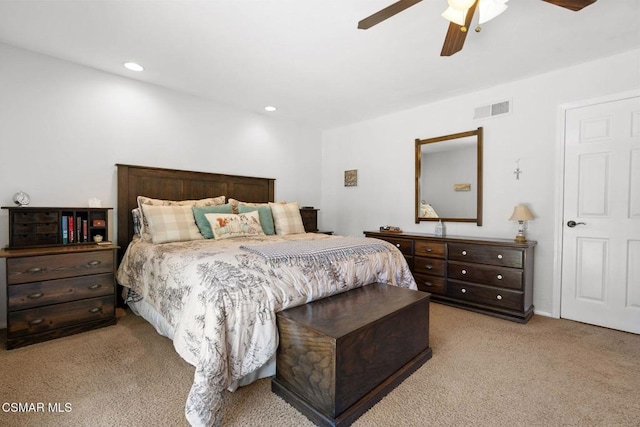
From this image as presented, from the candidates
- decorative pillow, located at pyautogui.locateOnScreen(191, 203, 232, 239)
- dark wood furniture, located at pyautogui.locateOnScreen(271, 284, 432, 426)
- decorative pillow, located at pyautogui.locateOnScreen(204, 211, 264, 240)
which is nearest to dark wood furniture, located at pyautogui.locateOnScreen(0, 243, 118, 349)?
decorative pillow, located at pyautogui.locateOnScreen(191, 203, 232, 239)

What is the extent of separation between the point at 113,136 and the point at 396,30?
290 cm

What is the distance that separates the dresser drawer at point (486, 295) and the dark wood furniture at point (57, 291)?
335cm

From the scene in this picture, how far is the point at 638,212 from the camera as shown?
8.52 ft

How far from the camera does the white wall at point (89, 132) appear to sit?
262cm

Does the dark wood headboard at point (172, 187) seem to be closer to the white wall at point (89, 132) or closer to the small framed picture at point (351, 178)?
the white wall at point (89, 132)

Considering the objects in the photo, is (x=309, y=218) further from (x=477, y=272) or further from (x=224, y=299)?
(x=224, y=299)

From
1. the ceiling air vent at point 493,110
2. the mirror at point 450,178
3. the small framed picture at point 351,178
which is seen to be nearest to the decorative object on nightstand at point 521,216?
the mirror at point 450,178

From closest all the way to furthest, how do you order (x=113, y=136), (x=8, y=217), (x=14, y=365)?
(x=14, y=365)
(x=8, y=217)
(x=113, y=136)

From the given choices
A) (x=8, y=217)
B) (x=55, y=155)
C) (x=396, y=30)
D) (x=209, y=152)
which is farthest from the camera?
(x=209, y=152)

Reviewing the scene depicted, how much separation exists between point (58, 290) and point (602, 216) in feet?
15.4

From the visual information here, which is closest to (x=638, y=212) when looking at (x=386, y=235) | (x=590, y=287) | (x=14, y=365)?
(x=590, y=287)

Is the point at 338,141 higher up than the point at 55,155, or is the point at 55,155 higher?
the point at 338,141

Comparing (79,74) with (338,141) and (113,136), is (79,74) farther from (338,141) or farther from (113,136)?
(338,141)

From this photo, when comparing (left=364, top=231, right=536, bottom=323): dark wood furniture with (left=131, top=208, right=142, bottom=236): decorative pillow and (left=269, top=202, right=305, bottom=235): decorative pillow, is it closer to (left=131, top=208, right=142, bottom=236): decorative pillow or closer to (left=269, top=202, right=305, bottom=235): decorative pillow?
(left=269, top=202, right=305, bottom=235): decorative pillow
